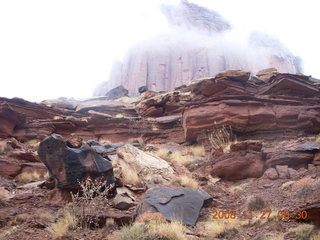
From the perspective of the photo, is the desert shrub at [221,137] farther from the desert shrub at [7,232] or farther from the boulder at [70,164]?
the desert shrub at [7,232]

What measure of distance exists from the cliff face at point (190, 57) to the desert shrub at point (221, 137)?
5485cm

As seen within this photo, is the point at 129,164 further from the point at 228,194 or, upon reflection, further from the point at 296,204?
the point at 296,204

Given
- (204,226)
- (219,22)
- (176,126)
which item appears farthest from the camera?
(219,22)

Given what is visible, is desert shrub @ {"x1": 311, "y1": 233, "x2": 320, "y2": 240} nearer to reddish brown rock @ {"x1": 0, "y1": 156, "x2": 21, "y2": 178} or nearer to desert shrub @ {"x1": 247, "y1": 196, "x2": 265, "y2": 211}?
desert shrub @ {"x1": 247, "y1": 196, "x2": 265, "y2": 211}

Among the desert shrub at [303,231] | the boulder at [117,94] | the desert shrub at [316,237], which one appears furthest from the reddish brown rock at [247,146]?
the boulder at [117,94]

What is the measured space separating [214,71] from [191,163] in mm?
60095

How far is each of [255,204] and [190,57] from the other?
227 feet

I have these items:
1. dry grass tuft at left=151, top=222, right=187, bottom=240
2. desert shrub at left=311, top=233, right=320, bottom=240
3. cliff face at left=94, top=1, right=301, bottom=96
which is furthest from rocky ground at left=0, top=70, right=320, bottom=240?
cliff face at left=94, top=1, right=301, bottom=96

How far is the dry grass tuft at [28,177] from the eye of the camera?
1194 centimetres

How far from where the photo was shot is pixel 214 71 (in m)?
71.3

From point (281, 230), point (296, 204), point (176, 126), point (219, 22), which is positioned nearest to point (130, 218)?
point (281, 230)

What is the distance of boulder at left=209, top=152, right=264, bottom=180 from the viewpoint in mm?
11188

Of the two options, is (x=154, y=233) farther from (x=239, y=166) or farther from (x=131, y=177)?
(x=239, y=166)

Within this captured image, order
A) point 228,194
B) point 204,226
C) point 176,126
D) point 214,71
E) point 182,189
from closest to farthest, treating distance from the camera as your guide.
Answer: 1. point 204,226
2. point 182,189
3. point 228,194
4. point 176,126
5. point 214,71
